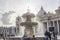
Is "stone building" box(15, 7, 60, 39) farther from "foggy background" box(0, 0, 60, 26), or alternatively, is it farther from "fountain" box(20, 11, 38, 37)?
"foggy background" box(0, 0, 60, 26)

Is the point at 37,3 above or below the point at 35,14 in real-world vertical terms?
above

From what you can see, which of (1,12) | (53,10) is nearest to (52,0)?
(53,10)

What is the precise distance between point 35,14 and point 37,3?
20.0 inches

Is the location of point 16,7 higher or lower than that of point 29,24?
higher

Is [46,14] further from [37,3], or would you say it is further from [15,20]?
[15,20]

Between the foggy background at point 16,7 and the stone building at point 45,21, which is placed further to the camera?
the foggy background at point 16,7

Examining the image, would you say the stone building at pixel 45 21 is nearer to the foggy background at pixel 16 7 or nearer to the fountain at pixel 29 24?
the fountain at pixel 29 24

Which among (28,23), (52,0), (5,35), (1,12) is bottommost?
(5,35)

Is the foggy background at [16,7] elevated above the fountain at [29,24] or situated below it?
above

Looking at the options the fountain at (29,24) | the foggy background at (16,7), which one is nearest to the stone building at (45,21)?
the fountain at (29,24)

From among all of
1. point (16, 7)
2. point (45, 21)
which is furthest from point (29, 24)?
point (16, 7)

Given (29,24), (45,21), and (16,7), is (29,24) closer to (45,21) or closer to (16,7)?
(45,21)

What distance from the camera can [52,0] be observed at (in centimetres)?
791

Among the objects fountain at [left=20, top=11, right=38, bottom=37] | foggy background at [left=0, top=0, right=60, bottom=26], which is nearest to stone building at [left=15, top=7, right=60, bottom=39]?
fountain at [left=20, top=11, right=38, bottom=37]
